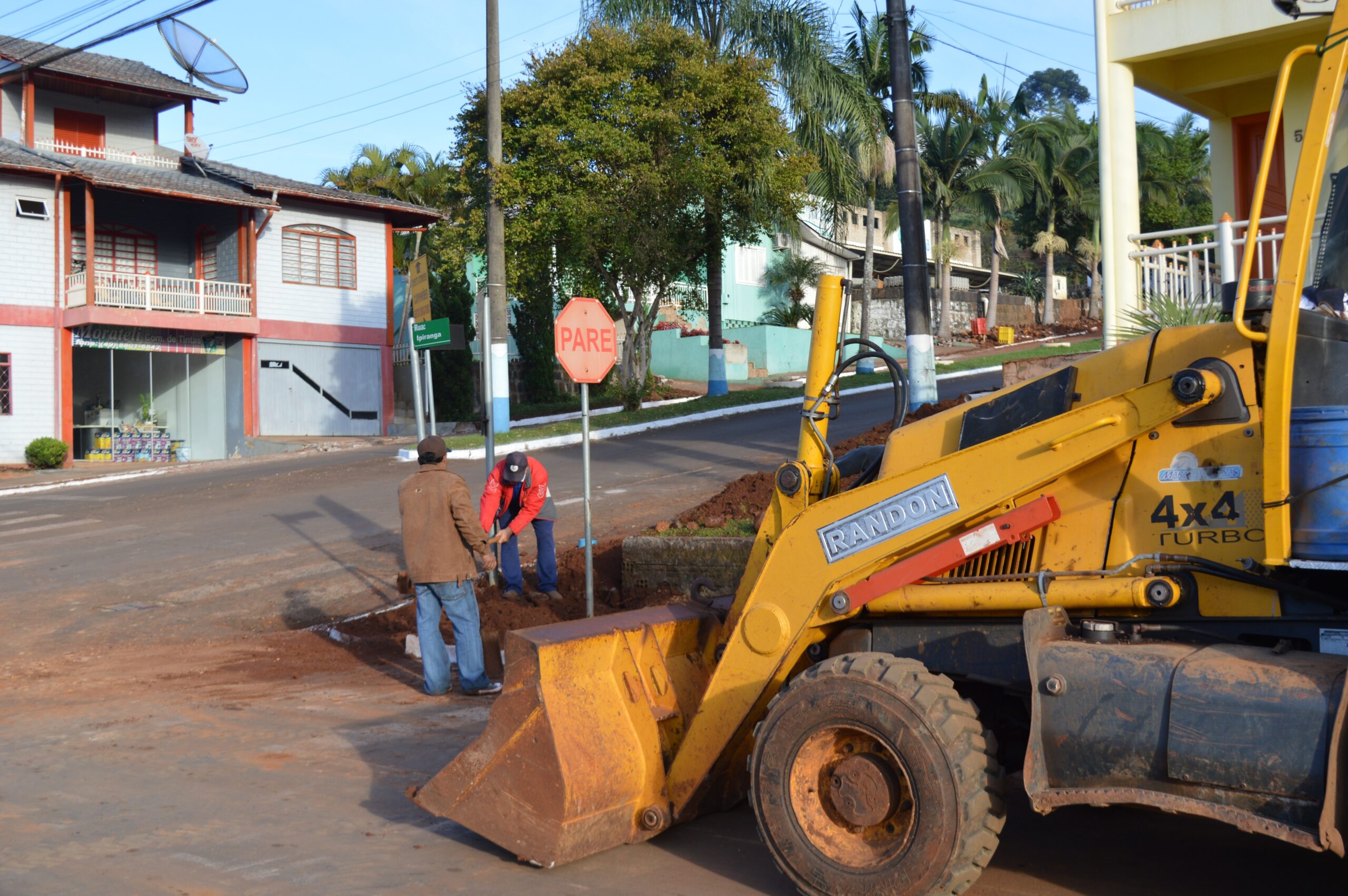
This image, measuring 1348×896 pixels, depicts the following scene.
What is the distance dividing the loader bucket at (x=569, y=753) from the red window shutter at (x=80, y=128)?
30.8m

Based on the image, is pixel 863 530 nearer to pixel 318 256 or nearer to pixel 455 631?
pixel 455 631

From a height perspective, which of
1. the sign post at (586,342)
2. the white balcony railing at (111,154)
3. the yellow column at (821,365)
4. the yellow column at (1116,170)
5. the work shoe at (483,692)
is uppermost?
the white balcony railing at (111,154)

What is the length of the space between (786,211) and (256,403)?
46.9 feet

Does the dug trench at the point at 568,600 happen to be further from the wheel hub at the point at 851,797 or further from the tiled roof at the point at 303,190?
the tiled roof at the point at 303,190

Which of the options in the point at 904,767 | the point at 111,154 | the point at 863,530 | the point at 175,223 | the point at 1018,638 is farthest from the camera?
the point at 111,154

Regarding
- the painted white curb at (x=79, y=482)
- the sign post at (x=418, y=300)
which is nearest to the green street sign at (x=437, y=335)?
the sign post at (x=418, y=300)

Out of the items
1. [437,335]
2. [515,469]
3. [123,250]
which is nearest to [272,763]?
[515,469]

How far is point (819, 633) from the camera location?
445 cm

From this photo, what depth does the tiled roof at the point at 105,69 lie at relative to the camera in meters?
29.2

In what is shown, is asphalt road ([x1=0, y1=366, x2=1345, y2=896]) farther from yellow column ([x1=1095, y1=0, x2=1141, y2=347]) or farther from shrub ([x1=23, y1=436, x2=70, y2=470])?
shrub ([x1=23, y1=436, x2=70, y2=470])

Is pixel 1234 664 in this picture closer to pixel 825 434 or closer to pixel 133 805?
pixel 825 434

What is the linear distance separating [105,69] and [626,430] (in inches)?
793

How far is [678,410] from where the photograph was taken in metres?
22.5

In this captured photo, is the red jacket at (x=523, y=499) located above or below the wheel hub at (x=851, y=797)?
above
